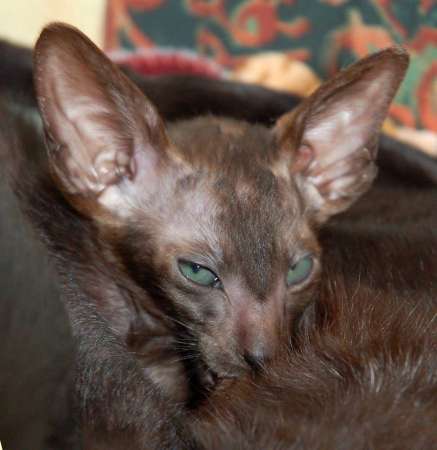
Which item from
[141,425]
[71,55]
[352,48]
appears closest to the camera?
[141,425]

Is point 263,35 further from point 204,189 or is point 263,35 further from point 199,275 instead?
point 199,275

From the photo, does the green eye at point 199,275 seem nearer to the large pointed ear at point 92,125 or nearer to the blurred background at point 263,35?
the large pointed ear at point 92,125

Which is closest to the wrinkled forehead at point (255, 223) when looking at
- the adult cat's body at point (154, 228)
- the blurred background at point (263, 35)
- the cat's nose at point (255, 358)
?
the adult cat's body at point (154, 228)

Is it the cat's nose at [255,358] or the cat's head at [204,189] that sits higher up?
the cat's head at [204,189]

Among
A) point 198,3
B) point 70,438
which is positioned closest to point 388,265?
point 70,438

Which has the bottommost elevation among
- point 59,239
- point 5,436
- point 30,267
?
point 59,239

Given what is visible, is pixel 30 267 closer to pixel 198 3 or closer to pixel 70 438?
pixel 70 438

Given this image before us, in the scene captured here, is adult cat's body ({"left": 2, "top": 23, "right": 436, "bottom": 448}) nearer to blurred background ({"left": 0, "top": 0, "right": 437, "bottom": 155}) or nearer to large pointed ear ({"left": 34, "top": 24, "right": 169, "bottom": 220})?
large pointed ear ({"left": 34, "top": 24, "right": 169, "bottom": 220})

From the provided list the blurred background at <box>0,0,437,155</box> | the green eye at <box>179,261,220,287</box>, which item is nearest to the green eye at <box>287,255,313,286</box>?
the green eye at <box>179,261,220,287</box>
